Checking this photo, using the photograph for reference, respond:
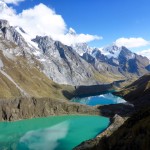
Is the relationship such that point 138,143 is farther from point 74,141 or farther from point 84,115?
point 84,115

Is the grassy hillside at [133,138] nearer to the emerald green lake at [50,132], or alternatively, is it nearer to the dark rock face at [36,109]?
the emerald green lake at [50,132]

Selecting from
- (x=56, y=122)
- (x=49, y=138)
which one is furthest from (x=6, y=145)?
(x=56, y=122)

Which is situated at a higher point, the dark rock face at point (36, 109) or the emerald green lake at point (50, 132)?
the dark rock face at point (36, 109)

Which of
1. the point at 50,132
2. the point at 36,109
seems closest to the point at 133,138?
the point at 50,132

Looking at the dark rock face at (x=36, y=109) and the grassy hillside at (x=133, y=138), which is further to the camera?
the dark rock face at (x=36, y=109)

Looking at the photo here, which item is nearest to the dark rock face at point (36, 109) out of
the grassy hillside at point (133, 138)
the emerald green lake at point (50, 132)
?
the emerald green lake at point (50, 132)

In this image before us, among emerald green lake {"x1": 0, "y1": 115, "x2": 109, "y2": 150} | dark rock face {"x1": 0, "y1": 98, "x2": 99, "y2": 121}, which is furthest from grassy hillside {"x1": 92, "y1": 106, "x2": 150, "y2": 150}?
dark rock face {"x1": 0, "y1": 98, "x2": 99, "y2": 121}

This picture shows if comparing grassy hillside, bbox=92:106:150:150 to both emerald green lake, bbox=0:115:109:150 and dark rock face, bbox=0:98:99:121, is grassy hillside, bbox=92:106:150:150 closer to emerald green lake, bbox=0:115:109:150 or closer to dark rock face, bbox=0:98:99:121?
emerald green lake, bbox=0:115:109:150
